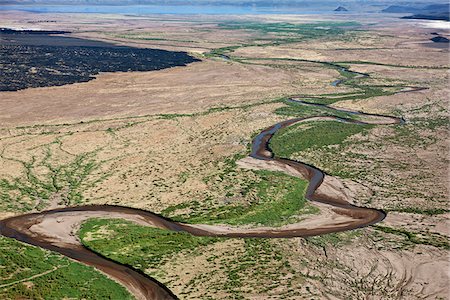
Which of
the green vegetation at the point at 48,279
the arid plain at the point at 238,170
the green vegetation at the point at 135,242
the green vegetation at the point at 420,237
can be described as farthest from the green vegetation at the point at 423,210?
the green vegetation at the point at 48,279

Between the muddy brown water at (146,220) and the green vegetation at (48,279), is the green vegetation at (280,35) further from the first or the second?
the green vegetation at (48,279)

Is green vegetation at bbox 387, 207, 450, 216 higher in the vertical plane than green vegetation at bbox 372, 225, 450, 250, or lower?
higher

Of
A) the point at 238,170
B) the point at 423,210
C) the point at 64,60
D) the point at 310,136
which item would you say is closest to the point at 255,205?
the point at 238,170

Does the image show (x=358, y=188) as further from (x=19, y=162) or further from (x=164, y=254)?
(x=19, y=162)

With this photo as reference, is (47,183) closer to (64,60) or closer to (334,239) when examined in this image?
(334,239)

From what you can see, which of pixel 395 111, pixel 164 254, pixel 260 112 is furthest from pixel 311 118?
pixel 164 254

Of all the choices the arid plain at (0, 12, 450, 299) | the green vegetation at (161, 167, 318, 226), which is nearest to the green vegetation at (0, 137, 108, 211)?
the arid plain at (0, 12, 450, 299)

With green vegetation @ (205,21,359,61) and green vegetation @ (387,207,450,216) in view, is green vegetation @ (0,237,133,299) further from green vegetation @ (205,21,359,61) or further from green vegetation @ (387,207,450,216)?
green vegetation @ (205,21,359,61)

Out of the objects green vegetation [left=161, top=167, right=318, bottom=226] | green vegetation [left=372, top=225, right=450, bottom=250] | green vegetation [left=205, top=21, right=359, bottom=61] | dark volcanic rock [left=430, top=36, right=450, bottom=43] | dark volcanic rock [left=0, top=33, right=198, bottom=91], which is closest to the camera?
green vegetation [left=372, top=225, right=450, bottom=250]
